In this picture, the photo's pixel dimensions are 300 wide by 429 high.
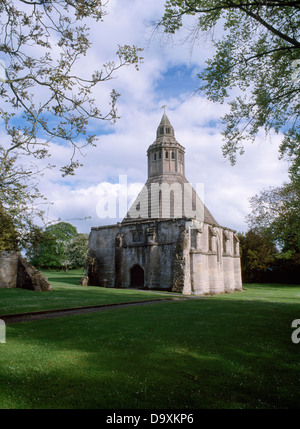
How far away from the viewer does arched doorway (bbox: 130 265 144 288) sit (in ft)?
114

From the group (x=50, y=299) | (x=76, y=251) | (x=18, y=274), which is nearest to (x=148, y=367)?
(x=50, y=299)

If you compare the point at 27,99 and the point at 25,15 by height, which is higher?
the point at 25,15

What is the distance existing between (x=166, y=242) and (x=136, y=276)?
5.85m

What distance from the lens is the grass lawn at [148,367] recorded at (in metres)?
4.64

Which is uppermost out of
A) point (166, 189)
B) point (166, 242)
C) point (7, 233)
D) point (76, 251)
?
point (166, 189)

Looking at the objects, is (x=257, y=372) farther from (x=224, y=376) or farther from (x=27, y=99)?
(x=27, y=99)

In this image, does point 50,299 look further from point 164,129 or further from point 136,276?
point 164,129

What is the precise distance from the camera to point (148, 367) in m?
5.95

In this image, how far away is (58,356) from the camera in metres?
6.49

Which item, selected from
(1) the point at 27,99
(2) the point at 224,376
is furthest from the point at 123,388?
(1) the point at 27,99

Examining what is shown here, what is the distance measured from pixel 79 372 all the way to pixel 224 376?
266cm

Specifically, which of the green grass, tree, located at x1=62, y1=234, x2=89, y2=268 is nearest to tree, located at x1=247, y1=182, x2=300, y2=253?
the green grass

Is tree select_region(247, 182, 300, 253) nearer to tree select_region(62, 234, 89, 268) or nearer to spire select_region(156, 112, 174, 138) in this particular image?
spire select_region(156, 112, 174, 138)

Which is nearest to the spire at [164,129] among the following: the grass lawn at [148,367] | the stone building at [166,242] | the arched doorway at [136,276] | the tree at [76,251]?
the stone building at [166,242]
